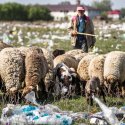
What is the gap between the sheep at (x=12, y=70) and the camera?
10.5 meters

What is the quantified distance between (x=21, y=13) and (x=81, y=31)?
8248 centimetres

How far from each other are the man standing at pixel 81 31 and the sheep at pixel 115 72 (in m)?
4.10

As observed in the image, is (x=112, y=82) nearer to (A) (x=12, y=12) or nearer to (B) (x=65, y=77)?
(B) (x=65, y=77)

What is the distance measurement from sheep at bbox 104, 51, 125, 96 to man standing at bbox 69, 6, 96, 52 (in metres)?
4.10

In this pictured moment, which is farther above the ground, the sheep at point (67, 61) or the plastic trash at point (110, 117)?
the sheep at point (67, 61)

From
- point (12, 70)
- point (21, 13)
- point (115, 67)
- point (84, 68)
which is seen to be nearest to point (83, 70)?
point (84, 68)

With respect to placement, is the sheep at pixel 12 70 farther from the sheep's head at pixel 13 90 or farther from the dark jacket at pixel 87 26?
the dark jacket at pixel 87 26

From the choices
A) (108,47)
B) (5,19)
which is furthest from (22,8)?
(108,47)

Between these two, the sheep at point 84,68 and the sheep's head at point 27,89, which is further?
the sheep at point 84,68

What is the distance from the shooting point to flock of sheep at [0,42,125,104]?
10594 mm

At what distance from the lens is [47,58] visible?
12438 millimetres

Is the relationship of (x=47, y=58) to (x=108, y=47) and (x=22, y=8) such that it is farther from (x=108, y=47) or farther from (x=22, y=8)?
(x=22, y=8)

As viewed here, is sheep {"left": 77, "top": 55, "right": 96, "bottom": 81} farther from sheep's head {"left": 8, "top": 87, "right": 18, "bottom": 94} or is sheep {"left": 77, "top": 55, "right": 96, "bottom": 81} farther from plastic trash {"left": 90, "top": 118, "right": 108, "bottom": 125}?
plastic trash {"left": 90, "top": 118, "right": 108, "bottom": 125}

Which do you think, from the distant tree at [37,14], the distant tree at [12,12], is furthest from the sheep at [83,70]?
the distant tree at [37,14]
